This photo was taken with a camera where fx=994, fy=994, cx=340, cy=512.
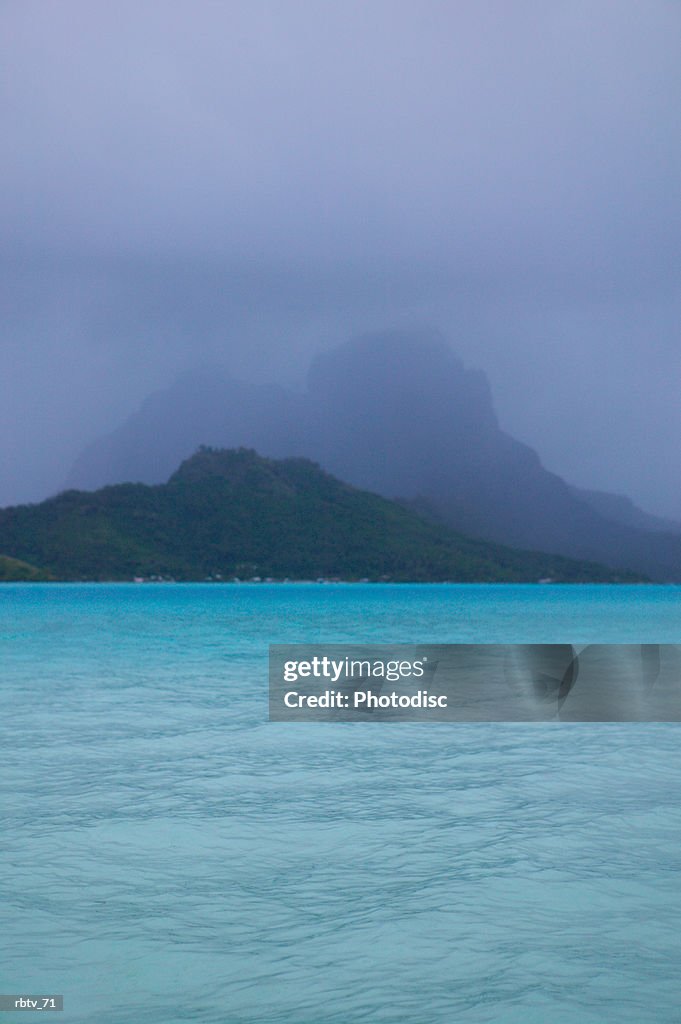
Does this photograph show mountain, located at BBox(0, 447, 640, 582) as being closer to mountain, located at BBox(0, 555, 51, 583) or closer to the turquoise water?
mountain, located at BBox(0, 555, 51, 583)

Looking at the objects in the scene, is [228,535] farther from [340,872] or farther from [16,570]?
[340,872]

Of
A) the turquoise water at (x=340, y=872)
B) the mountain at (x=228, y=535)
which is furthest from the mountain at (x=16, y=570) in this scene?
the turquoise water at (x=340, y=872)

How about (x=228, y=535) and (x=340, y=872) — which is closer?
(x=340, y=872)

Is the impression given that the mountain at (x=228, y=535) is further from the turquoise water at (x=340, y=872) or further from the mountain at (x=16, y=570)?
the turquoise water at (x=340, y=872)

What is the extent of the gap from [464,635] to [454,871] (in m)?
26.7

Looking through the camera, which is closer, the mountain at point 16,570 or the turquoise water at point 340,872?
the turquoise water at point 340,872

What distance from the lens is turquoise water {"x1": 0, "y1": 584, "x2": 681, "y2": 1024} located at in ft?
14.6

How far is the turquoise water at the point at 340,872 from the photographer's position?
14.6 ft

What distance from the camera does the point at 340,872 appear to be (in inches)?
244

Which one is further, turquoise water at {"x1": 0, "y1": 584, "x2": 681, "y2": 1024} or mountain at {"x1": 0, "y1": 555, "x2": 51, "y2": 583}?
mountain at {"x1": 0, "y1": 555, "x2": 51, "y2": 583}

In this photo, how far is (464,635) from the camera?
3262 cm

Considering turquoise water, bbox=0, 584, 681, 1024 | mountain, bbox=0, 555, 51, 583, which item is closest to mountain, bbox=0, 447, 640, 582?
mountain, bbox=0, 555, 51, 583

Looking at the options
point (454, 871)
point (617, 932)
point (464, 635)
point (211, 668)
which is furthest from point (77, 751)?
point (464, 635)

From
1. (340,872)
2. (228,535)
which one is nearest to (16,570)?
(228,535)
